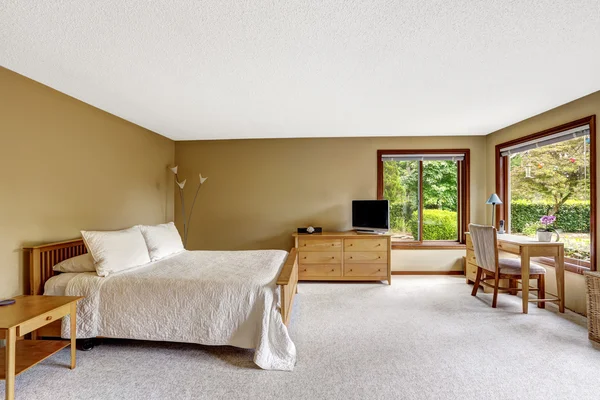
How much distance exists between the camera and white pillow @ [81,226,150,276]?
8.09 ft

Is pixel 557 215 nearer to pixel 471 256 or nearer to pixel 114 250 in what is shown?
pixel 471 256

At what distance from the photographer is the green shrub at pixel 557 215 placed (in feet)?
10.3

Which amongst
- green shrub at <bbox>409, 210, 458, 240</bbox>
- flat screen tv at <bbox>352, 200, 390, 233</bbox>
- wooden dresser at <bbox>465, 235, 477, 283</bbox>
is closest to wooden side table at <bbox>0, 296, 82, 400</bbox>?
flat screen tv at <bbox>352, 200, 390, 233</bbox>

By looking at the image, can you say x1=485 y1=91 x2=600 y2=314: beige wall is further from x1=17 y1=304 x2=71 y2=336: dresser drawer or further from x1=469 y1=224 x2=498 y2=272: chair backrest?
x1=17 y1=304 x2=71 y2=336: dresser drawer

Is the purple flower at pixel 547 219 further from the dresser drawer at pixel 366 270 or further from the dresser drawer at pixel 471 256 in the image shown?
the dresser drawer at pixel 366 270

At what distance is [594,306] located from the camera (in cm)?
243

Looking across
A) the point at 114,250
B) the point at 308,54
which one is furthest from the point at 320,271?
the point at 308,54

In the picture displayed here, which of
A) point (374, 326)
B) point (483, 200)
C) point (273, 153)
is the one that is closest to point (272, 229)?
point (273, 153)

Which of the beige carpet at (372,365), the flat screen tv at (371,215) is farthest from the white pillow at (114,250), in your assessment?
the flat screen tv at (371,215)

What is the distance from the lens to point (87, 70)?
2.26m

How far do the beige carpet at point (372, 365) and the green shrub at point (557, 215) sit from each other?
1047 millimetres

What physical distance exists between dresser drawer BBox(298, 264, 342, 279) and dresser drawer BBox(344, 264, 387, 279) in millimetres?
135

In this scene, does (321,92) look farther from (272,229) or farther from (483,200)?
(483,200)

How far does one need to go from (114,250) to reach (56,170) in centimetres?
98
